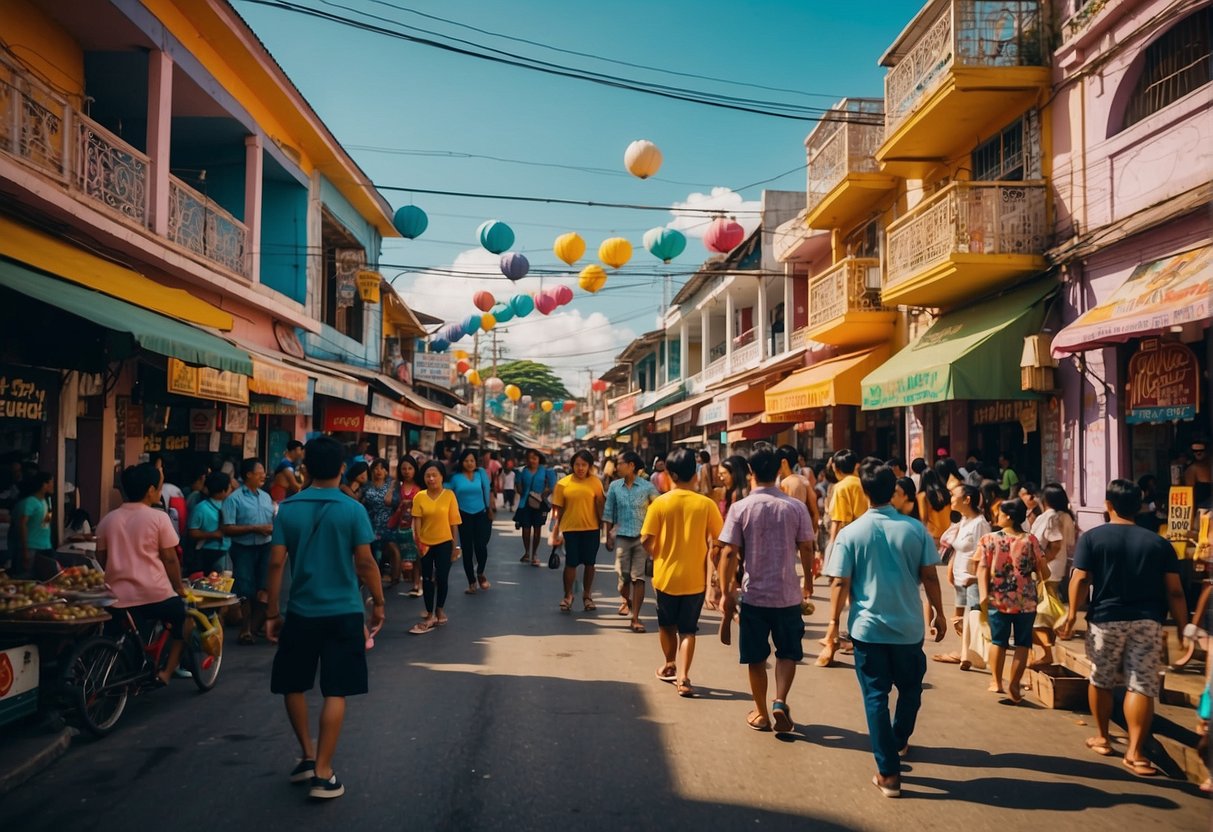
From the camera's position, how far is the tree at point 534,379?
6312cm

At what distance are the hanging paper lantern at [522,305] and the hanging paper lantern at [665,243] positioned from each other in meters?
5.21

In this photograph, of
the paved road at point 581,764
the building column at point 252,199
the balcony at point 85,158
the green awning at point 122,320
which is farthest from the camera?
the building column at point 252,199

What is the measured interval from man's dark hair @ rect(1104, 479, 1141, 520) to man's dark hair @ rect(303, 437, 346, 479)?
445 centimetres

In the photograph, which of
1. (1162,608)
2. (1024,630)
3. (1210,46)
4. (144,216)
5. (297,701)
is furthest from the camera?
(144,216)

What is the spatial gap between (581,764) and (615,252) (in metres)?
10.5

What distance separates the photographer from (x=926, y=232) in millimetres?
13055

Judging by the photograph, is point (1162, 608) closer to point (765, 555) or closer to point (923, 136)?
point (765, 555)

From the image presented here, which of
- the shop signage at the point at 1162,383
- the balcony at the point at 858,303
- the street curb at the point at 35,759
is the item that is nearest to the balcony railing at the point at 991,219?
the shop signage at the point at 1162,383

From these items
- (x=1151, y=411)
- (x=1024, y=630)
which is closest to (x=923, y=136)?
(x=1151, y=411)

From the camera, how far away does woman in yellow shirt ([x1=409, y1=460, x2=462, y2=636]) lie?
846 cm

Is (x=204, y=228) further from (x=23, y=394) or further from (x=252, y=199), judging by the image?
(x=23, y=394)

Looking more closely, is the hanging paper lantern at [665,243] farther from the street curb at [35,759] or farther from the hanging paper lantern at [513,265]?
the street curb at [35,759]

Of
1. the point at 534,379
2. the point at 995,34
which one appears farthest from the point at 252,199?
the point at 534,379

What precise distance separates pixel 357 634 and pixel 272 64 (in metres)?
12.1
